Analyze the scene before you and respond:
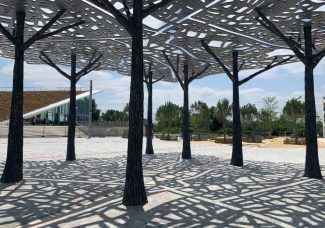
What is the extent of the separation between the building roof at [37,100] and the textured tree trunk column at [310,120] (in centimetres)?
5307

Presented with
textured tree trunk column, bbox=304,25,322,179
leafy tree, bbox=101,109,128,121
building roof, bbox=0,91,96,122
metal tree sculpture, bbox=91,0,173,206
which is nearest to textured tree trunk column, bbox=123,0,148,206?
metal tree sculpture, bbox=91,0,173,206

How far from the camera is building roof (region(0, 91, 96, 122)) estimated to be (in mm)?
59781

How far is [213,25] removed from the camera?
1334cm

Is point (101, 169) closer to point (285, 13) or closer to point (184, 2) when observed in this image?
point (184, 2)

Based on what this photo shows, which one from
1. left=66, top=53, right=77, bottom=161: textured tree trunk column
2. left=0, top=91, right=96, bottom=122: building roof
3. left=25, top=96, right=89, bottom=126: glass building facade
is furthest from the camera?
left=0, top=91, right=96, bottom=122: building roof

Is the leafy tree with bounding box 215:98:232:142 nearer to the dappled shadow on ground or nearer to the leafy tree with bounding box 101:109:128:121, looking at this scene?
the dappled shadow on ground

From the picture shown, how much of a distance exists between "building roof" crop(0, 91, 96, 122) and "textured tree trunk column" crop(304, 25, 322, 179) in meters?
53.1

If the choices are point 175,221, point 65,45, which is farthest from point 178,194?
point 65,45

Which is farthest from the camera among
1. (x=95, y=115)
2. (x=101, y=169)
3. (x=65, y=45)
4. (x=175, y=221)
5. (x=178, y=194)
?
(x=95, y=115)

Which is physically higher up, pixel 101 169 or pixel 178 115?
pixel 178 115

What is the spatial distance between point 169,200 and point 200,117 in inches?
1615

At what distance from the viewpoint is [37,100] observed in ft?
212

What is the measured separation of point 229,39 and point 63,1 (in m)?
7.62

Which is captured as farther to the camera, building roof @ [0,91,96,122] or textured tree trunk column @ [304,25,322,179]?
building roof @ [0,91,96,122]
